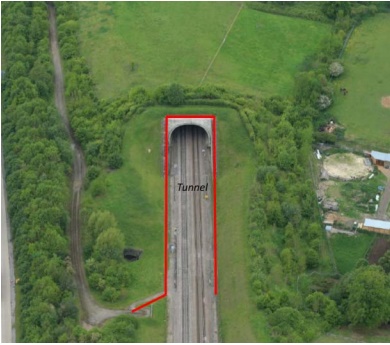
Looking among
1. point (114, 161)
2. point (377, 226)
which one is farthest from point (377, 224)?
point (114, 161)

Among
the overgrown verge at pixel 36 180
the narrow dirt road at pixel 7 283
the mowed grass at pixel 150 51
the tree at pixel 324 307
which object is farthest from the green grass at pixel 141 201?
the tree at pixel 324 307

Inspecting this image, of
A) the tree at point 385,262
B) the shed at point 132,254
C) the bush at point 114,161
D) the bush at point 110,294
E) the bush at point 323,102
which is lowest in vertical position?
the bush at point 110,294

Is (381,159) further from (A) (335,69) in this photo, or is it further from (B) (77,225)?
(B) (77,225)

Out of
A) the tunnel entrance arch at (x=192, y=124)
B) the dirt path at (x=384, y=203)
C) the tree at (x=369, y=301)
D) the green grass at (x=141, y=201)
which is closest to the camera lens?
the tree at (x=369, y=301)

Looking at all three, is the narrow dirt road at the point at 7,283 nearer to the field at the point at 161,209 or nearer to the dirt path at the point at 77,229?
the dirt path at the point at 77,229

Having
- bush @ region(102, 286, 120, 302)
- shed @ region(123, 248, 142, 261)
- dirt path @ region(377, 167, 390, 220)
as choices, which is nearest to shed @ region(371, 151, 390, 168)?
dirt path @ region(377, 167, 390, 220)

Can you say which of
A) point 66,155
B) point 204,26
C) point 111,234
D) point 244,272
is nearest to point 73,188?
point 66,155

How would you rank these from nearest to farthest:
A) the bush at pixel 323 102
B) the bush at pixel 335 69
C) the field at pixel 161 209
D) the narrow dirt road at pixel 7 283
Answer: the narrow dirt road at pixel 7 283, the field at pixel 161 209, the bush at pixel 323 102, the bush at pixel 335 69
